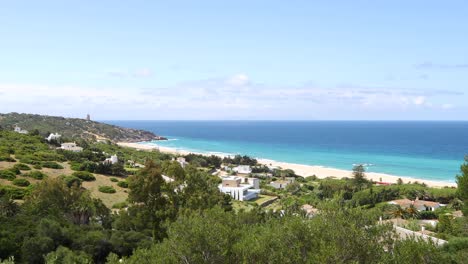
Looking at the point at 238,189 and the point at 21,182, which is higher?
the point at 21,182

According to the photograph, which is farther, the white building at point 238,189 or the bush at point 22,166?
the white building at point 238,189

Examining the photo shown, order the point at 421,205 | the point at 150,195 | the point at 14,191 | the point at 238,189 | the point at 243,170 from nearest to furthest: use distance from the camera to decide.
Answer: the point at 150,195 < the point at 14,191 < the point at 421,205 < the point at 238,189 < the point at 243,170

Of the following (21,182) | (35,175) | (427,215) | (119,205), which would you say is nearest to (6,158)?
(35,175)

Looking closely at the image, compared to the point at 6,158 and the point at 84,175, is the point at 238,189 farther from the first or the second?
the point at 6,158

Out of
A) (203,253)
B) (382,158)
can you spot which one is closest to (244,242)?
(203,253)

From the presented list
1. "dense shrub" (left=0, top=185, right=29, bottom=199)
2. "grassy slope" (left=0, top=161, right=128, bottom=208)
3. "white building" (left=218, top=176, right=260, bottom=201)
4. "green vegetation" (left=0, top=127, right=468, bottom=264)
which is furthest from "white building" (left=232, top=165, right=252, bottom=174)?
"dense shrub" (left=0, top=185, right=29, bottom=199)

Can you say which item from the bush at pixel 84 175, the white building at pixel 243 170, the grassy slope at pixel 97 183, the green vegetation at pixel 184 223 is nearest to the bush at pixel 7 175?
the green vegetation at pixel 184 223

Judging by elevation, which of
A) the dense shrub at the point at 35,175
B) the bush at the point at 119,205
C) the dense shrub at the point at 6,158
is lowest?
the bush at the point at 119,205

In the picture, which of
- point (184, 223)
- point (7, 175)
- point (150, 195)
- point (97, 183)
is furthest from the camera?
point (97, 183)

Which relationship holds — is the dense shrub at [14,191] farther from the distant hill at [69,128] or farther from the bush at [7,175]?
the distant hill at [69,128]
